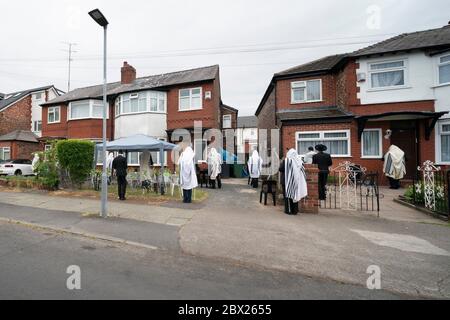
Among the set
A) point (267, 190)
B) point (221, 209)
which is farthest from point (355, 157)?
point (221, 209)

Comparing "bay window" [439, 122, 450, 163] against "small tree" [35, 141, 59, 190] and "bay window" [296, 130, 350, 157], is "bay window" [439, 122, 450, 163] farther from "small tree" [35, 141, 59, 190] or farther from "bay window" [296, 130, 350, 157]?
"small tree" [35, 141, 59, 190]

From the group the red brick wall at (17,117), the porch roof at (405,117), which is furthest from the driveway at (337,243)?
the red brick wall at (17,117)

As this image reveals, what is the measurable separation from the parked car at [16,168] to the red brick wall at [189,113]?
12.9m

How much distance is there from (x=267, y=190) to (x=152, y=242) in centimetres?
504

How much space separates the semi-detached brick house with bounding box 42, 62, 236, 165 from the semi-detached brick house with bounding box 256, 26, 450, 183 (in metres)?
6.35

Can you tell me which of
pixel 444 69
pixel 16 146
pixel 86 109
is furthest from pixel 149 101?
pixel 444 69

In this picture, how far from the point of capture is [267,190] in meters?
9.02

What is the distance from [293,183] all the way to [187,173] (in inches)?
150

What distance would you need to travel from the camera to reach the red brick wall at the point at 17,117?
93.8 ft

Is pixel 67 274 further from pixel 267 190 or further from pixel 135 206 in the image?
pixel 267 190

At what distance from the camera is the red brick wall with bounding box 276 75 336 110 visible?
53.5 ft

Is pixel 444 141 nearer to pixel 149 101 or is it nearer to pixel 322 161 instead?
pixel 322 161

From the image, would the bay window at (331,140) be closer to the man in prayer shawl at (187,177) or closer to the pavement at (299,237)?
the pavement at (299,237)
